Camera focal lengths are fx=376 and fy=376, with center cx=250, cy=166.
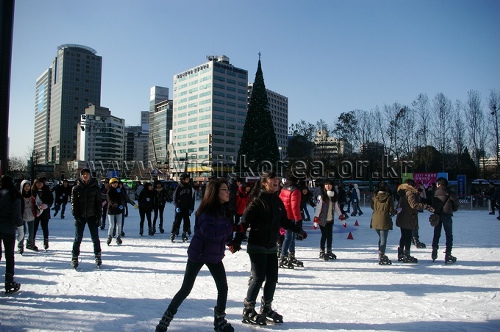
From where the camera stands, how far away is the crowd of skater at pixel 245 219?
12.6 feet

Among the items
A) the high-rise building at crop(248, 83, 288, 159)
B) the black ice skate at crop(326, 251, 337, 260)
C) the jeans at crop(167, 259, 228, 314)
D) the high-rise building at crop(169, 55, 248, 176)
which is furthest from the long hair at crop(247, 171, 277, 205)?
the high-rise building at crop(248, 83, 288, 159)

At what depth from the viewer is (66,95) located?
16088 centimetres

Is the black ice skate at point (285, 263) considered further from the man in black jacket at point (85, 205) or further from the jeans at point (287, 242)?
the man in black jacket at point (85, 205)

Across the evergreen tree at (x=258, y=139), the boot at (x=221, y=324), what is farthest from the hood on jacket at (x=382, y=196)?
the evergreen tree at (x=258, y=139)

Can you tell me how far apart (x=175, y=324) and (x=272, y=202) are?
1.69 metres

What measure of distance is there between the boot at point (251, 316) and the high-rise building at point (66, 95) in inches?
6586

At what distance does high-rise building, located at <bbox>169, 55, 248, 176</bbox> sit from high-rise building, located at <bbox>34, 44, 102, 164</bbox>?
57909 mm

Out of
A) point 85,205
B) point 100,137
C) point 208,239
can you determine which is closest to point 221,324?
point 208,239

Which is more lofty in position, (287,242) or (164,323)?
(287,242)

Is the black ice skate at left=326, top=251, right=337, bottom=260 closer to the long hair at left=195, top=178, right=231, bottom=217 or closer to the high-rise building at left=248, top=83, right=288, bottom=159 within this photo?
the long hair at left=195, top=178, right=231, bottom=217

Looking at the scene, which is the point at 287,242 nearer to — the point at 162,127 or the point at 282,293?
the point at 282,293

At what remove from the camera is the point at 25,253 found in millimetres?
8008

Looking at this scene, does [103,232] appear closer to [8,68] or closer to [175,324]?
[8,68]

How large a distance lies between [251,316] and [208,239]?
3.47 ft
